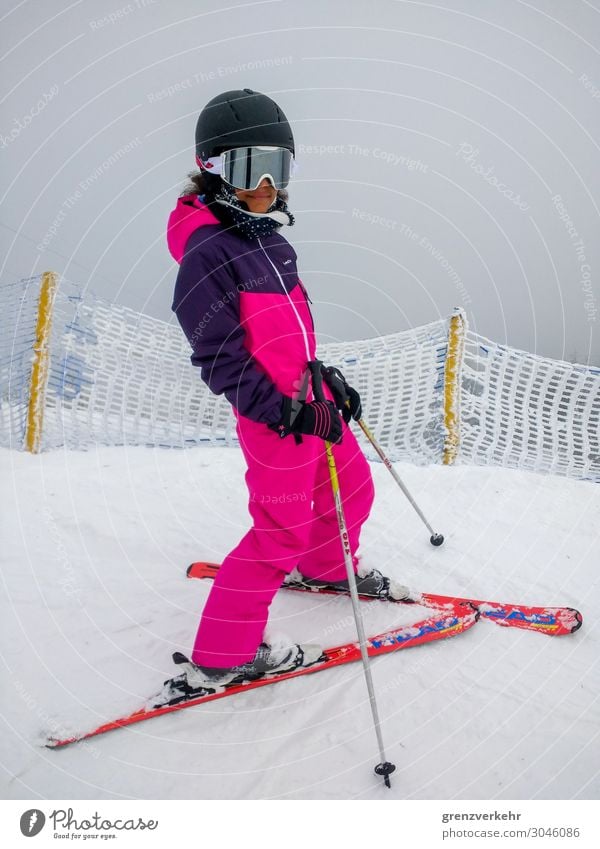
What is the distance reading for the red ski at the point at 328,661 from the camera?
106 inches

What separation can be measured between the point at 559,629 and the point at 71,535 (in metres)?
3.19

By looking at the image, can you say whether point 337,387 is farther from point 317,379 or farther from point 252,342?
point 252,342

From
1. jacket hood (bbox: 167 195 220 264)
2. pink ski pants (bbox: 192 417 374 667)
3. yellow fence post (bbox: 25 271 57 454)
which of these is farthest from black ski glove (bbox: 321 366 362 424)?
yellow fence post (bbox: 25 271 57 454)

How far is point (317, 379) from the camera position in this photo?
8.66 feet

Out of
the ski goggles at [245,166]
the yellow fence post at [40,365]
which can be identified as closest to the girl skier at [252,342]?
the ski goggles at [245,166]

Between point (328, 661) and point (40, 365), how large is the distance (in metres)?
4.13

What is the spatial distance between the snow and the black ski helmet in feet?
8.12

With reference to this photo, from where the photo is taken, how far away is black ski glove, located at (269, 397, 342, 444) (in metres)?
2.50

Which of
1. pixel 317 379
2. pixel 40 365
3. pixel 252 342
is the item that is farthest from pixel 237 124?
pixel 40 365

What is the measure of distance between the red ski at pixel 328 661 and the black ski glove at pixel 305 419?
1194 millimetres

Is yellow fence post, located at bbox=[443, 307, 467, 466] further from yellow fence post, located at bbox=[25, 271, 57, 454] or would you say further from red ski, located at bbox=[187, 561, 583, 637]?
yellow fence post, located at bbox=[25, 271, 57, 454]

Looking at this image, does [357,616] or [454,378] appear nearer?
[357,616]

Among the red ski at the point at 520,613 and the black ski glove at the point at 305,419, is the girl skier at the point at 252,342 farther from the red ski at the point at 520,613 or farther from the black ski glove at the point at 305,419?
the red ski at the point at 520,613
